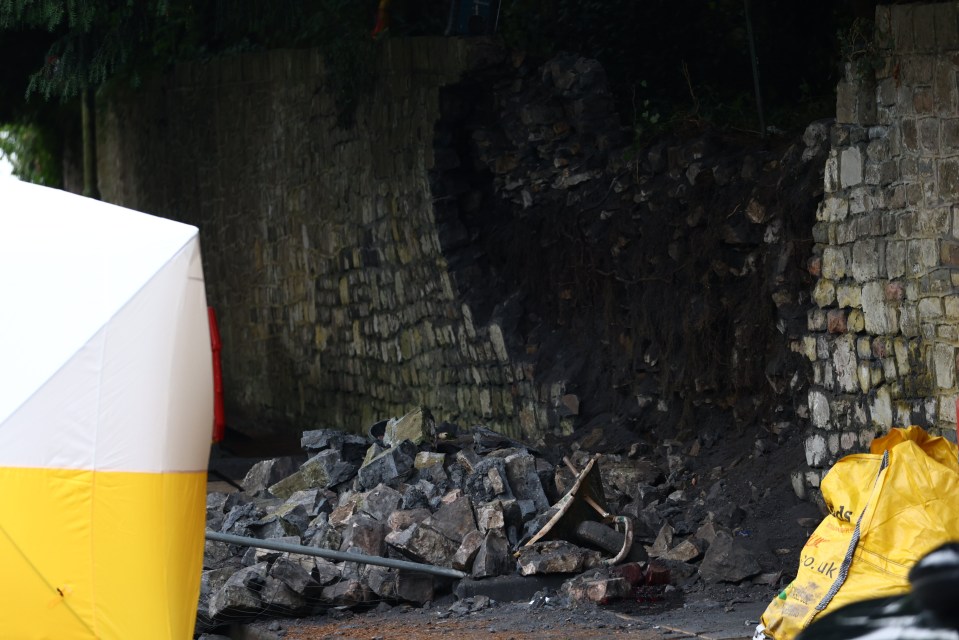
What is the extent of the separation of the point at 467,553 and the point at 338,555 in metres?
0.60

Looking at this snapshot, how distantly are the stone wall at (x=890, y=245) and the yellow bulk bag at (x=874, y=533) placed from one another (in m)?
0.96

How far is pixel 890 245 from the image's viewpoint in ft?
19.9

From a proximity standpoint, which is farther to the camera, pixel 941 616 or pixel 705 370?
pixel 705 370

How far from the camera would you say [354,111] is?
11.0 metres

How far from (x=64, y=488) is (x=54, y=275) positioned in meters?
0.64

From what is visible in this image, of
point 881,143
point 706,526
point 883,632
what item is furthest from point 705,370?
point 883,632

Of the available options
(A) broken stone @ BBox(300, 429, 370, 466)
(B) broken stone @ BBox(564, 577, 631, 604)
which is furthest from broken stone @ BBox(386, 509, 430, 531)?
(A) broken stone @ BBox(300, 429, 370, 466)

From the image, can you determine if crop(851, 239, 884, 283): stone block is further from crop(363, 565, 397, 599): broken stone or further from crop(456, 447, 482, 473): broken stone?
crop(363, 565, 397, 599): broken stone

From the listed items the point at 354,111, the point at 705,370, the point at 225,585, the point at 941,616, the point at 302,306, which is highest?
the point at 354,111

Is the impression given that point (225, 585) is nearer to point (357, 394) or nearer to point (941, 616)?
point (941, 616)

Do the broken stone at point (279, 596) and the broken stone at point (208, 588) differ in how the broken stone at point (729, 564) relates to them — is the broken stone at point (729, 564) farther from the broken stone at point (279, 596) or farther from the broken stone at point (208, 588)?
the broken stone at point (208, 588)

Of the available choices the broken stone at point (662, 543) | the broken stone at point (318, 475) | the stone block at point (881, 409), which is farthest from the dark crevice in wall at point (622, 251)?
the broken stone at point (318, 475)

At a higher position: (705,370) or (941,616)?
(705,370)

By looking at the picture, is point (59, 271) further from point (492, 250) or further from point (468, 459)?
point (492, 250)
